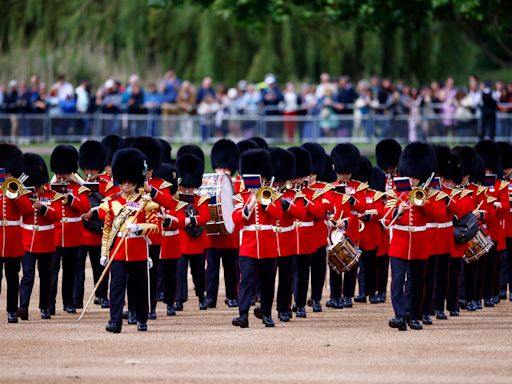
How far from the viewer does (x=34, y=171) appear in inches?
540

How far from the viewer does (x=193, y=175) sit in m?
14.6

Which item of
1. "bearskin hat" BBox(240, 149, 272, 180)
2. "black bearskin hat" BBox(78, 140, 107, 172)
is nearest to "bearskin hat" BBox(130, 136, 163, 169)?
"black bearskin hat" BBox(78, 140, 107, 172)

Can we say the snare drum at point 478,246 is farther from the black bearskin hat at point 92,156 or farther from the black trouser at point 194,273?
the black bearskin hat at point 92,156

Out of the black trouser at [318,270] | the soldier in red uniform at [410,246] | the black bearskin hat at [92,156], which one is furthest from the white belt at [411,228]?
the black bearskin hat at [92,156]

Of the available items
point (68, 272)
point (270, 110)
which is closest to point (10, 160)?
point (68, 272)

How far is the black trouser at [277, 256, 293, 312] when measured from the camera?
13.4 m

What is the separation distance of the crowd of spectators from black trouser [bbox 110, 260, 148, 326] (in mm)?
12229

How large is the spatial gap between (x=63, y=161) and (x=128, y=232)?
5.98 ft

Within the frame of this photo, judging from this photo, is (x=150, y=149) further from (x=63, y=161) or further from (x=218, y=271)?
(x=218, y=271)

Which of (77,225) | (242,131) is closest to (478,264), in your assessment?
(77,225)

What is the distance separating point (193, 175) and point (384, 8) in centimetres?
846

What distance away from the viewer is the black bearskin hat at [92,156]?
48.6 feet

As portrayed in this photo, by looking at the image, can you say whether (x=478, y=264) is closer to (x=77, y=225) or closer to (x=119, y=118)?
(x=77, y=225)

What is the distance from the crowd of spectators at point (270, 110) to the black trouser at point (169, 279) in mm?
10608
